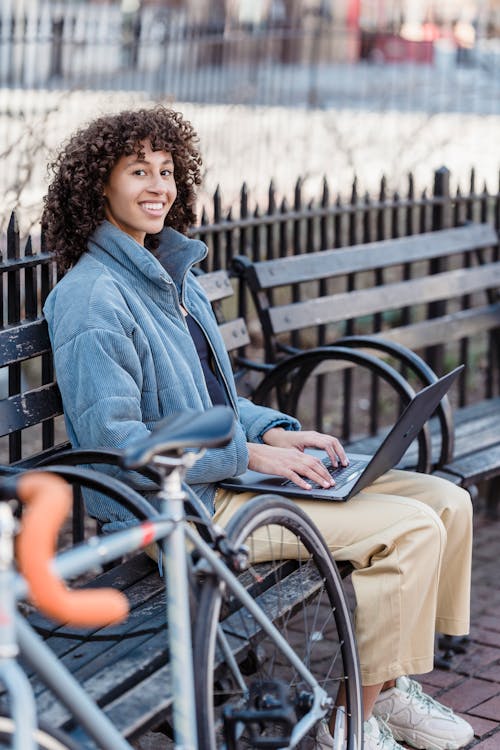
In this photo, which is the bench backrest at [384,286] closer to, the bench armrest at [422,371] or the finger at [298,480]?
the bench armrest at [422,371]

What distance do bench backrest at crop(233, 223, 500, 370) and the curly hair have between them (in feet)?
4.16

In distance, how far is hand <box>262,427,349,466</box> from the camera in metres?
3.40

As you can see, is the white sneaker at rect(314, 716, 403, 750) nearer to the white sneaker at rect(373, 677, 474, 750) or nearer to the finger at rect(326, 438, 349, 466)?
the white sneaker at rect(373, 677, 474, 750)

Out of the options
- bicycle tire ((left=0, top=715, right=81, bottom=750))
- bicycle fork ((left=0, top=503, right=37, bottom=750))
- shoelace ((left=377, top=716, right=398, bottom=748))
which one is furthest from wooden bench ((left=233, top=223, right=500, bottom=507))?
bicycle fork ((left=0, top=503, right=37, bottom=750))

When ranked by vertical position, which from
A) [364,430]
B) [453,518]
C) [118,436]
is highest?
[118,436]

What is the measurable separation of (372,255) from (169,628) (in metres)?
2.91

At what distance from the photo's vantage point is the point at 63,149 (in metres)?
3.31

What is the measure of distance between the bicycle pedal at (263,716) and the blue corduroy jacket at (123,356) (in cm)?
59

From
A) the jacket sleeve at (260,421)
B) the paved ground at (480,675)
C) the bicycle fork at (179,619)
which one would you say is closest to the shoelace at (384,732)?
the paved ground at (480,675)

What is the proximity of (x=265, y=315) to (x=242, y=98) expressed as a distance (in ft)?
21.0

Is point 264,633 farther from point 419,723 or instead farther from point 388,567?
point 419,723

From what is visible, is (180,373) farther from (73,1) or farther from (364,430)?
(73,1)

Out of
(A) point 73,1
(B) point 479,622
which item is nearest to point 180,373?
(B) point 479,622

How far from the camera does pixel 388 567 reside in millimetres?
3059
